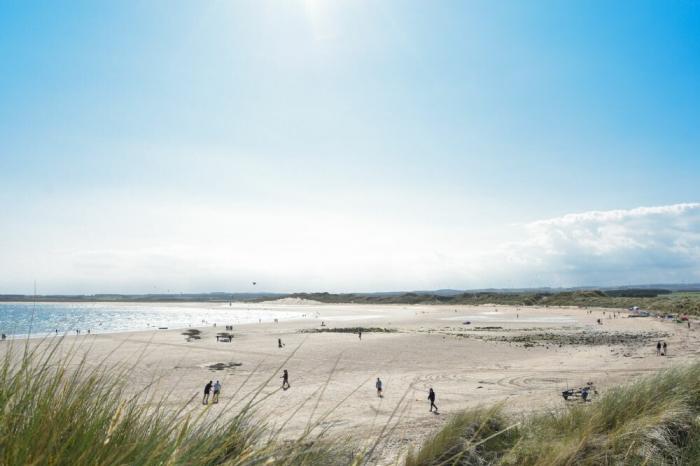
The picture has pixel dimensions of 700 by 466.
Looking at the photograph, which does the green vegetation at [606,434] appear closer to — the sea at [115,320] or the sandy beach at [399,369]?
the sandy beach at [399,369]

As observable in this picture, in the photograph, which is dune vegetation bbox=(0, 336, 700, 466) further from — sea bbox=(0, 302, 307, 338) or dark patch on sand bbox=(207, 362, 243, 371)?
sea bbox=(0, 302, 307, 338)

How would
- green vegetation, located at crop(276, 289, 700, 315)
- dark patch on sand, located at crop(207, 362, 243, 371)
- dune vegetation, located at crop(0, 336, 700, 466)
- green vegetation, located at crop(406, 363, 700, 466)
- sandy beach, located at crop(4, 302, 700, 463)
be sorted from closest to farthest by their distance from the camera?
dune vegetation, located at crop(0, 336, 700, 466), green vegetation, located at crop(406, 363, 700, 466), sandy beach, located at crop(4, 302, 700, 463), dark patch on sand, located at crop(207, 362, 243, 371), green vegetation, located at crop(276, 289, 700, 315)

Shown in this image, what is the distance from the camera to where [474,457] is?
17.3 ft

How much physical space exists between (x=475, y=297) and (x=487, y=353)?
11537 centimetres

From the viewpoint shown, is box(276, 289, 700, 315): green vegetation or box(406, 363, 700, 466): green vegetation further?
box(276, 289, 700, 315): green vegetation

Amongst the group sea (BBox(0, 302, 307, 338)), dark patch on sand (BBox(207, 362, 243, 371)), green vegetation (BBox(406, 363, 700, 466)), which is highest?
green vegetation (BBox(406, 363, 700, 466))

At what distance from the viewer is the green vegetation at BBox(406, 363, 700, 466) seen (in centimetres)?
421

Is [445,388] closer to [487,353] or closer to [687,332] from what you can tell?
[487,353]

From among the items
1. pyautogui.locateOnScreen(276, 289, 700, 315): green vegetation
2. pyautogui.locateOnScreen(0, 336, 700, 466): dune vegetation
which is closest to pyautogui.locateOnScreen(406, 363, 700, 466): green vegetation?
pyautogui.locateOnScreen(0, 336, 700, 466): dune vegetation

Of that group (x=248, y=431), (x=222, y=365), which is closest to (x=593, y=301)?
(x=222, y=365)

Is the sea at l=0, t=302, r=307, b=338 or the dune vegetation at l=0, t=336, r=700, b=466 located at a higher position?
the dune vegetation at l=0, t=336, r=700, b=466

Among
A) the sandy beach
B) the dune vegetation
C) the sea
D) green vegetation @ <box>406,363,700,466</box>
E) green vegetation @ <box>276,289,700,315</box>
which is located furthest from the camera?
green vegetation @ <box>276,289,700,315</box>

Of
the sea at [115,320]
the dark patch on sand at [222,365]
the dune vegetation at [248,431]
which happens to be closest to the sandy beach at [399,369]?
the dark patch on sand at [222,365]

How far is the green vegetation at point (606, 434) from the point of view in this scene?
4.21 meters
